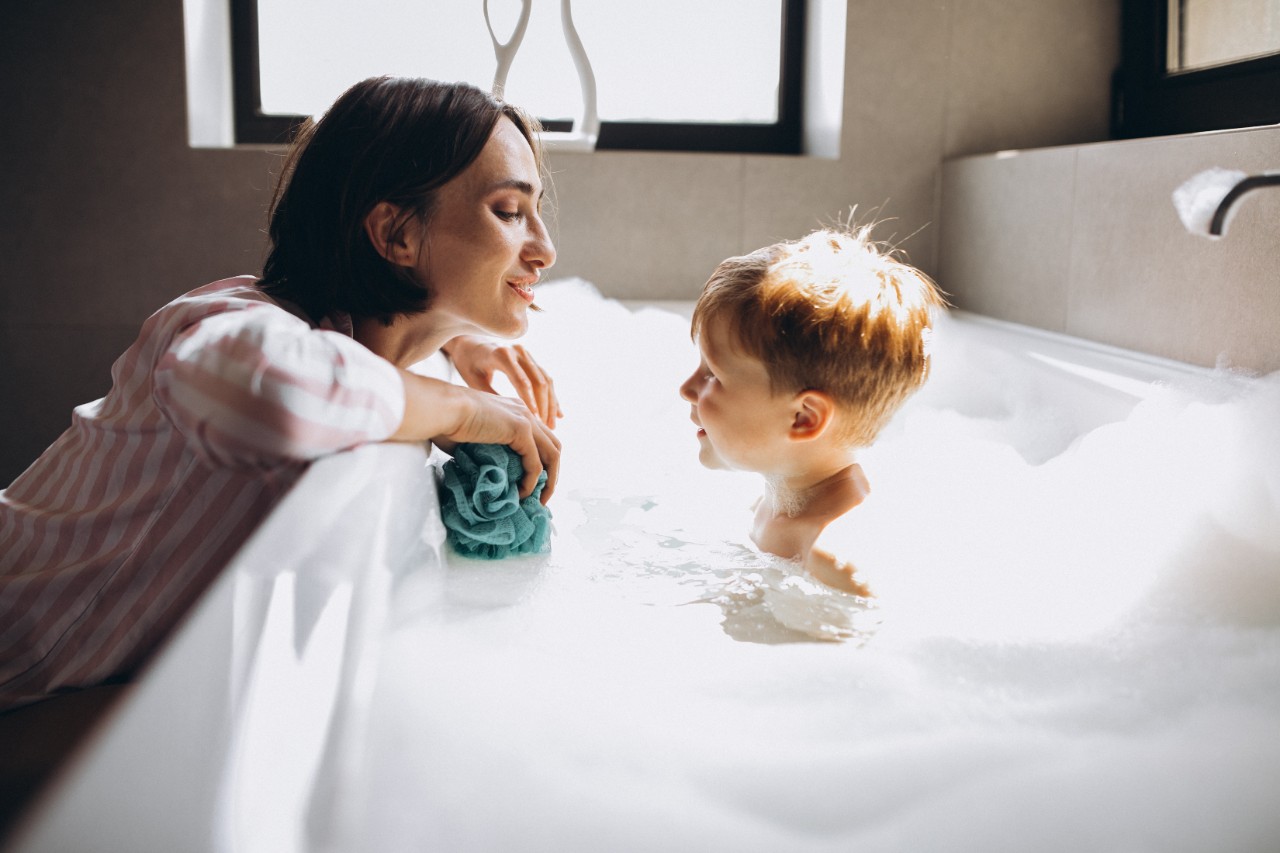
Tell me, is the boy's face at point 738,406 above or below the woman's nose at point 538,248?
below

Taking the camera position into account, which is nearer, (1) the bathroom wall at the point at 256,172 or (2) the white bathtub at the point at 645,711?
(2) the white bathtub at the point at 645,711

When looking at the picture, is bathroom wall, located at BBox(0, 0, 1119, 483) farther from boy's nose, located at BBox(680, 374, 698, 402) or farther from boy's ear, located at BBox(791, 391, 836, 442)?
boy's ear, located at BBox(791, 391, 836, 442)

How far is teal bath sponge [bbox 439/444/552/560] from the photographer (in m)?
1.12

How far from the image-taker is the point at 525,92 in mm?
2807


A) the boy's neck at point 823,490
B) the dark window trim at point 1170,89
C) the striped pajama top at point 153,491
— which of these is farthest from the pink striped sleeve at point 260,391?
the dark window trim at point 1170,89

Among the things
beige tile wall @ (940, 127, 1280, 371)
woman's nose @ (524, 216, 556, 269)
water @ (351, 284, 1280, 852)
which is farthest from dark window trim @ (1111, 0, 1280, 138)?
woman's nose @ (524, 216, 556, 269)

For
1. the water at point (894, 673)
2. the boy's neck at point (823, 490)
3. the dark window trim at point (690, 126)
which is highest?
the dark window trim at point (690, 126)

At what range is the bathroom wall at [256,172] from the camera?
2410 millimetres

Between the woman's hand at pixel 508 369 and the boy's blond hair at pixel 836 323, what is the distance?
0.29 meters

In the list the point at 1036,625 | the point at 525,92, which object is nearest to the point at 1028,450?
the point at 1036,625

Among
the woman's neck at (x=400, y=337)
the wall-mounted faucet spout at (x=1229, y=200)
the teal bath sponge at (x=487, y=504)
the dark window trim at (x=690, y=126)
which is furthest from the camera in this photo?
the dark window trim at (x=690, y=126)

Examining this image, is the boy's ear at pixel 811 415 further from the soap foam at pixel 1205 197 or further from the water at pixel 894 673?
the soap foam at pixel 1205 197

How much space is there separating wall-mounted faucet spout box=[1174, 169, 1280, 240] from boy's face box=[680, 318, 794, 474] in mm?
461

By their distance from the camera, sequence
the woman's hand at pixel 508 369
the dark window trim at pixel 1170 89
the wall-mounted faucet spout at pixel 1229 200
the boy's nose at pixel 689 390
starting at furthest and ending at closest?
the dark window trim at pixel 1170 89, the woman's hand at pixel 508 369, the boy's nose at pixel 689 390, the wall-mounted faucet spout at pixel 1229 200
